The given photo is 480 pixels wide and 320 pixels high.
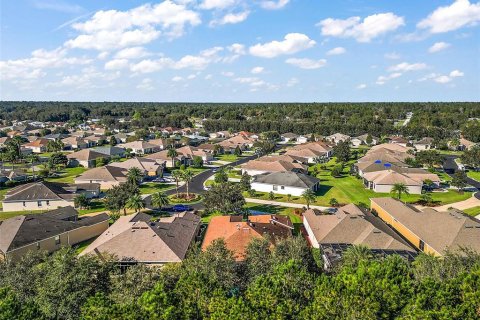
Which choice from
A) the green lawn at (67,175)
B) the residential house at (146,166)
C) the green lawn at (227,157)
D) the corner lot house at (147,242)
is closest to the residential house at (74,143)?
the green lawn at (67,175)

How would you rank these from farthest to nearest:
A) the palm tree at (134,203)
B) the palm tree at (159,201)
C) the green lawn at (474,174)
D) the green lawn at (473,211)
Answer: the green lawn at (474,174) < the palm tree at (159,201) < the green lawn at (473,211) < the palm tree at (134,203)

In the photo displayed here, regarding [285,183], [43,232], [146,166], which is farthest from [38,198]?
[285,183]

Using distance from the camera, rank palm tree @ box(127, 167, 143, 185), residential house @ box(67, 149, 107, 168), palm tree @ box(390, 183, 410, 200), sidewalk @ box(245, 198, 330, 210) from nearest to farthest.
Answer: sidewalk @ box(245, 198, 330, 210), palm tree @ box(390, 183, 410, 200), palm tree @ box(127, 167, 143, 185), residential house @ box(67, 149, 107, 168)

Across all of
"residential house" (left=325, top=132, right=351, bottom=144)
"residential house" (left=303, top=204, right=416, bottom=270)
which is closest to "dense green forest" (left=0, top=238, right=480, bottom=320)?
"residential house" (left=303, top=204, right=416, bottom=270)

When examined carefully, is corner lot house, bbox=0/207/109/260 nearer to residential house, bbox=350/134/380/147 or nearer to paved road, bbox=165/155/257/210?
paved road, bbox=165/155/257/210

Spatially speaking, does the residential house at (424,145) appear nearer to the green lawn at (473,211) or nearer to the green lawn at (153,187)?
the green lawn at (473,211)

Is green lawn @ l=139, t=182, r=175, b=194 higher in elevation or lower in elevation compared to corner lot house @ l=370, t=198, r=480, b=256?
lower
